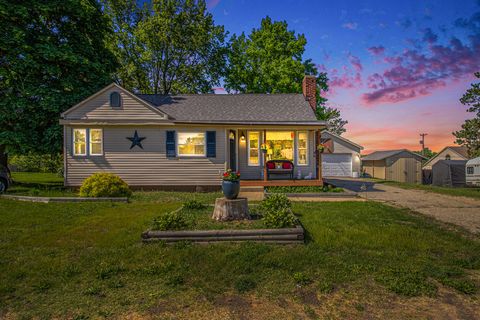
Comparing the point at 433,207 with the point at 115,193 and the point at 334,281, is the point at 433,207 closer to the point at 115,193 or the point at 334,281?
the point at 334,281

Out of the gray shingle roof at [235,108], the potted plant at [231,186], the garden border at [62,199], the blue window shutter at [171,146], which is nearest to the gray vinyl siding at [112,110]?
the blue window shutter at [171,146]

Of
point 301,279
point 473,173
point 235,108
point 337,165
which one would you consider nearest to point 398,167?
point 473,173

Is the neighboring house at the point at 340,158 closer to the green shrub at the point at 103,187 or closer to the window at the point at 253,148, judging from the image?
the window at the point at 253,148

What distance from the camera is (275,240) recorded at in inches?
212

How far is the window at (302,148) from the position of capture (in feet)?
48.5

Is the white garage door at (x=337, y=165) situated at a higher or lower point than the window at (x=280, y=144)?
lower

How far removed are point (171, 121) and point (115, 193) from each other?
475 cm

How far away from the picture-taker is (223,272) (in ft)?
13.6

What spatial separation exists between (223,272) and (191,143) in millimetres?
10514

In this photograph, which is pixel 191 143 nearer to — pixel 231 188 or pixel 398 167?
pixel 231 188

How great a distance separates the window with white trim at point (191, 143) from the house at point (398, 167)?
25.4m

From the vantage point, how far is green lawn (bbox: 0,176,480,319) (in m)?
3.34

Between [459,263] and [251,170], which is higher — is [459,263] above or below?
below

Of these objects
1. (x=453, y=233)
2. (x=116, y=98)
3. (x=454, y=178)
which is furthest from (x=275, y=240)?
(x=454, y=178)
